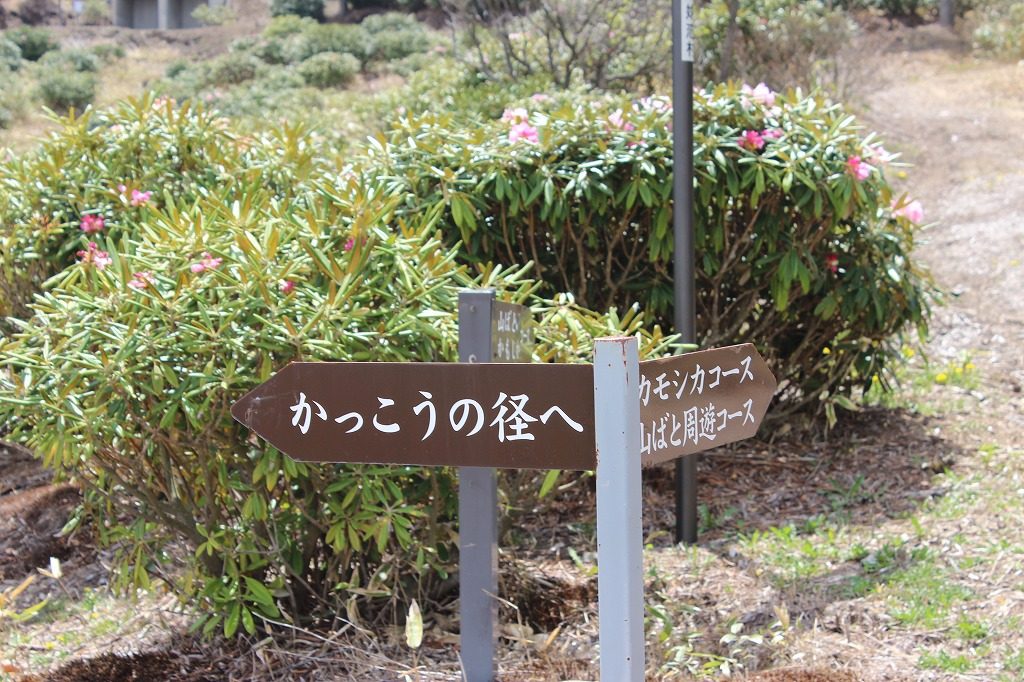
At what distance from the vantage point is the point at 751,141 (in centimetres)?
497

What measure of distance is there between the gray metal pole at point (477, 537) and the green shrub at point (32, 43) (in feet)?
Answer: 97.6

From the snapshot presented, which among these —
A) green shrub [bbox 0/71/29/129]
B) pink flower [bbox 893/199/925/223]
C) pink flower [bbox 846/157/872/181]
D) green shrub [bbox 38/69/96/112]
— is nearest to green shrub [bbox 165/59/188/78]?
green shrub [bbox 38/69/96/112]

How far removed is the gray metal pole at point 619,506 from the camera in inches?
79.2

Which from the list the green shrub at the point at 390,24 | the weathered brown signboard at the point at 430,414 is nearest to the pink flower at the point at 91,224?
the weathered brown signboard at the point at 430,414

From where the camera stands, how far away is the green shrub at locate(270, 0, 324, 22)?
31.7 m

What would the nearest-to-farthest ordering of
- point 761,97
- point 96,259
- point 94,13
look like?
point 96,259 < point 761,97 < point 94,13

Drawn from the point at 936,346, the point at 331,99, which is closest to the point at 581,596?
the point at 936,346

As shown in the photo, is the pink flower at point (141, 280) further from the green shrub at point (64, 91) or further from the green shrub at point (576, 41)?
the green shrub at point (64, 91)

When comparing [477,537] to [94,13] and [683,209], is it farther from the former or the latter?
[94,13]

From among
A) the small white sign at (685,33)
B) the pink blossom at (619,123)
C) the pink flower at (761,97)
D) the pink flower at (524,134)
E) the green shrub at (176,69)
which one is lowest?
the pink flower at (524,134)

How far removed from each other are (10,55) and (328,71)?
951 centimetres

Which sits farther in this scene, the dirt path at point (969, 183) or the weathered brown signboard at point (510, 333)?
the dirt path at point (969, 183)

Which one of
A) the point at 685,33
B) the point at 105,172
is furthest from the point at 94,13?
the point at 685,33

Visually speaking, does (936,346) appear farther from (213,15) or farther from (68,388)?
(213,15)
